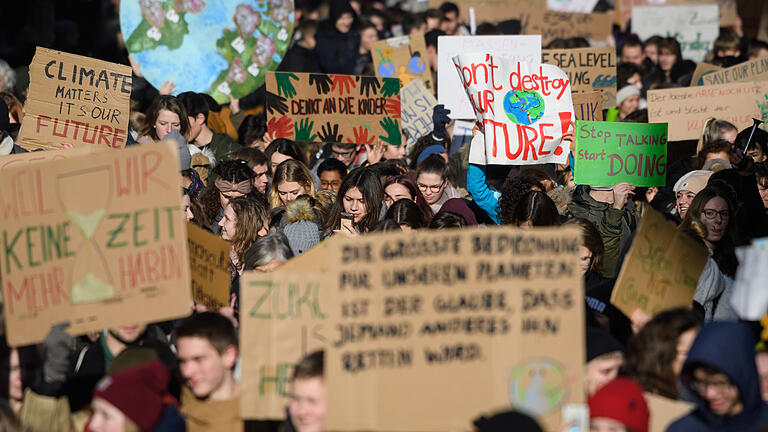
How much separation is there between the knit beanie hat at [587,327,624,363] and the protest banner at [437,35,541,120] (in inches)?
215

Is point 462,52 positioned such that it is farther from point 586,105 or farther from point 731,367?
point 731,367

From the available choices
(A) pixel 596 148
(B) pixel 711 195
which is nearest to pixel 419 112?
(A) pixel 596 148

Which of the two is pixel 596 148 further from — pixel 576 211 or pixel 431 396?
pixel 431 396

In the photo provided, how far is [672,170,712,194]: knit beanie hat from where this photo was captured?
7.38m

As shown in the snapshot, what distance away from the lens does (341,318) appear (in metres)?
4.03

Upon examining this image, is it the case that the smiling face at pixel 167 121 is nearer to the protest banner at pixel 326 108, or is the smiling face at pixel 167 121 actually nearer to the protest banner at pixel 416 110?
the protest banner at pixel 326 108

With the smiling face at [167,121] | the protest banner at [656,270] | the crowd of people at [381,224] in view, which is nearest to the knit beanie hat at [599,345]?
the crowd of people at [381,224]

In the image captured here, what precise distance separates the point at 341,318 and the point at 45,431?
59.2 inches

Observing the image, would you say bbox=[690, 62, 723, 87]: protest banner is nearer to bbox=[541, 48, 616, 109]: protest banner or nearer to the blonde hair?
bbox=[541, 48, 616, 109]: protest banner

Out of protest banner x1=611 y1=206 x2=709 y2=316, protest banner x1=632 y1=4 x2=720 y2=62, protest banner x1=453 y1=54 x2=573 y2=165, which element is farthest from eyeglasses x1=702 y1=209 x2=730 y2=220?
protest banner x1=632 y1=4 x2=720 y2=62

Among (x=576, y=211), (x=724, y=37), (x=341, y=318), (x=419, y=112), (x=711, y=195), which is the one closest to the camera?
(x=341, y=318)

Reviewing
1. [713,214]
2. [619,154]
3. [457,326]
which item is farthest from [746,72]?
[457,326]

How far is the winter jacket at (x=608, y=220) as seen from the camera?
694cm

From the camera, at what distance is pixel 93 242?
15.5 feet
